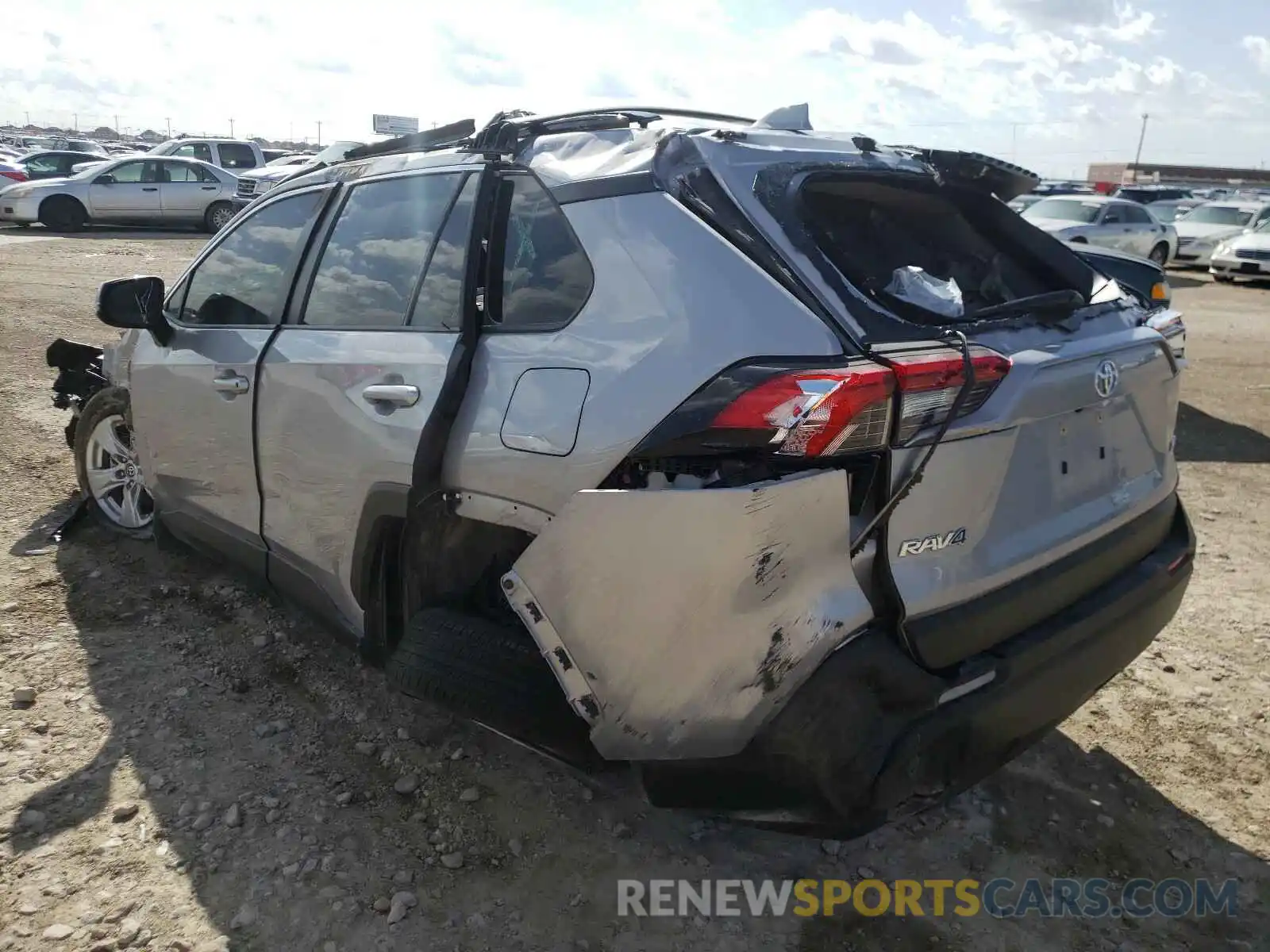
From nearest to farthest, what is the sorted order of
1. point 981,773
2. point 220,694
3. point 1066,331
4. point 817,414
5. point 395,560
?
1. point 817,414
2. point 981,773
3. point 1066,331
4. point 395,560
5. point 220,694

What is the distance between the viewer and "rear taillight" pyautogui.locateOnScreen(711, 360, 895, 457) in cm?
190

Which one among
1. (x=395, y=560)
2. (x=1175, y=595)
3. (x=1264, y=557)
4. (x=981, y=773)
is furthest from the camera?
(x=1264, y=557)

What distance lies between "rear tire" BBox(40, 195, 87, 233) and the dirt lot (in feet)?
57.5

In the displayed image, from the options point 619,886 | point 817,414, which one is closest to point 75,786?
point 619,886

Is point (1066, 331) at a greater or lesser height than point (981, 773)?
greater

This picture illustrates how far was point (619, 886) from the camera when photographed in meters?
2.51

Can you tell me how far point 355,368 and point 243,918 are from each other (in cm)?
146

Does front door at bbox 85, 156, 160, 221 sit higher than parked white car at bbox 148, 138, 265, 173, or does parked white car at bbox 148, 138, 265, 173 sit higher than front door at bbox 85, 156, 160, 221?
parked white car at bbox 148, 138, 265, 173

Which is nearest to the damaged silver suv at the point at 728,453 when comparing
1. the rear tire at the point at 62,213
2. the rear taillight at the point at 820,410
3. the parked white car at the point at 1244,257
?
the rear taillight at the point at 820,410

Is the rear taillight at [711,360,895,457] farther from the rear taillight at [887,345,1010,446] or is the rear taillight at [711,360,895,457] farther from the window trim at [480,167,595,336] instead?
the window trim at [480,167,595,336]

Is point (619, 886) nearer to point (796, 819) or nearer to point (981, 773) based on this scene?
point (796, 819)

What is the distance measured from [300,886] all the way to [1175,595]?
2474 millimetres

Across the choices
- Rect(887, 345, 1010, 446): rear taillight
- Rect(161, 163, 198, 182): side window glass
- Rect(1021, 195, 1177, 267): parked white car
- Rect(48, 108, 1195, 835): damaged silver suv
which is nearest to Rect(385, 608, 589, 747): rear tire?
Rect(48, 108, 1195, 835): damaged silver suv


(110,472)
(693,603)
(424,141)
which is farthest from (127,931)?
(110,472)
